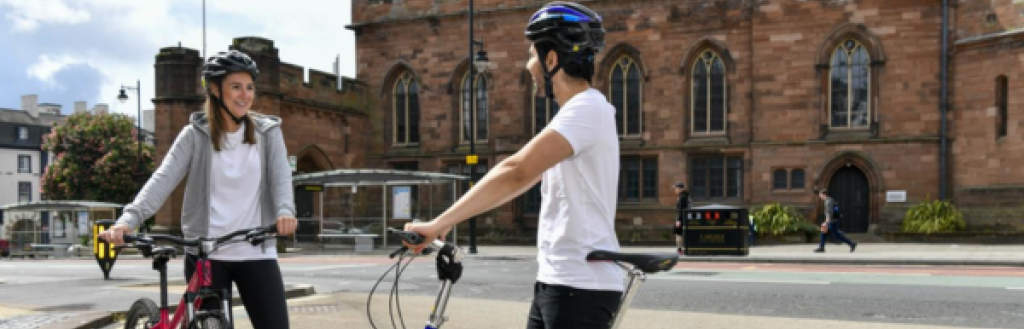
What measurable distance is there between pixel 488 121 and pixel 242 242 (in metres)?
30.4

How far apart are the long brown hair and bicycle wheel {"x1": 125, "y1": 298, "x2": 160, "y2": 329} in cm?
84

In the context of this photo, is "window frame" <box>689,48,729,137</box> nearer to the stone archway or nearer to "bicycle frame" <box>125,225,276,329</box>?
the stone archway

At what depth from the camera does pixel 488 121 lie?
35.0m

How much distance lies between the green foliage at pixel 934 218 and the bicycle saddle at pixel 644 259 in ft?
81.5

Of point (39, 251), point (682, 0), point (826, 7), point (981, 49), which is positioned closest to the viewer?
point (981, 49)

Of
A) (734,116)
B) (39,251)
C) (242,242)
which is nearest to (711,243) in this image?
(734,116)

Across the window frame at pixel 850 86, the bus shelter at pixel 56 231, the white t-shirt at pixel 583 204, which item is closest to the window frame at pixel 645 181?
the window frame at pixel 850 86

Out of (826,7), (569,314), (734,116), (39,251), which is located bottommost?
(39,251)

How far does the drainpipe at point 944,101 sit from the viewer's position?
2858cm

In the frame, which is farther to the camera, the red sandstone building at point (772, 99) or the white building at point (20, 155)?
the white building at point (20, 155)

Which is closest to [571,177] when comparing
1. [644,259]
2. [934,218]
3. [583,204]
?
[583,204]

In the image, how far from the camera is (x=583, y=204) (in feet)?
10.8

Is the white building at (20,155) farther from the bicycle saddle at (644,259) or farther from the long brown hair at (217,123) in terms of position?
the bicycle saddle at (644,259)

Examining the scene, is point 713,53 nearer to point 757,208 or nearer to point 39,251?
point 757,208
